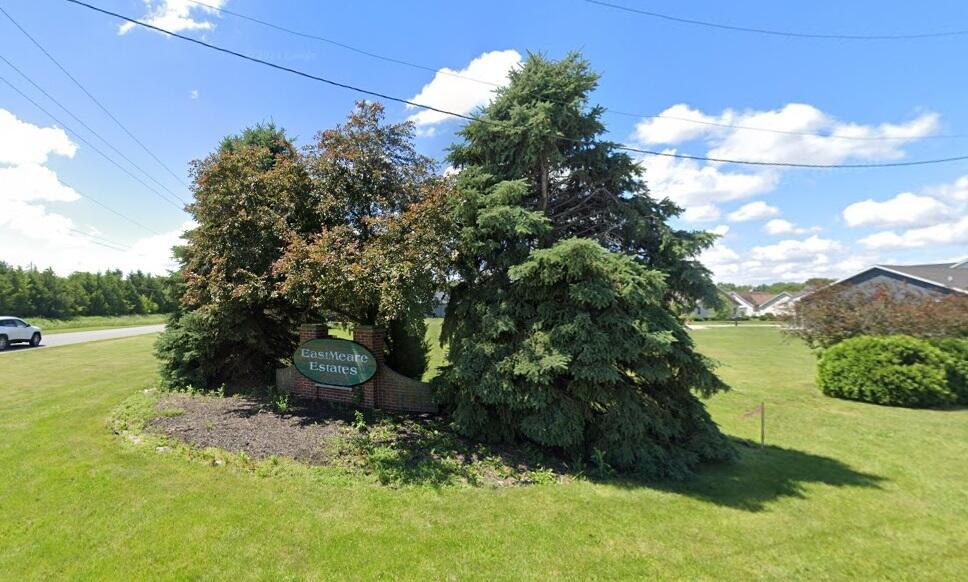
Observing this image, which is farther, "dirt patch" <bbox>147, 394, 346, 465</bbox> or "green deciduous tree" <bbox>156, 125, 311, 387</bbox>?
"green deciduous tree" <bbox>156, 125, 311, 387</bbox>

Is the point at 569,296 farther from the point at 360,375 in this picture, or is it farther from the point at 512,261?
the point at 360,375

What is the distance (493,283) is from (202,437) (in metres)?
5.17

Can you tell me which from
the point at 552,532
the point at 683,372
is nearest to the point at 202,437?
the point at 552,532

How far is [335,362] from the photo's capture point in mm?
8492

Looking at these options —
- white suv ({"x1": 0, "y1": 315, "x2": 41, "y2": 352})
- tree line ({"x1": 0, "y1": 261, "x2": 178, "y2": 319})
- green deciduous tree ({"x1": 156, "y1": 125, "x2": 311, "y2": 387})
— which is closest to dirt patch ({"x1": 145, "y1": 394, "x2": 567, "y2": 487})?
green deciduous tree ({"x1": 156, "y1": 125, "x2": 311, "y2": 387})

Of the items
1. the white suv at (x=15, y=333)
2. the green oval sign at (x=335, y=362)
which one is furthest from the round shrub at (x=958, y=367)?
the white suv at (x=15, y=333)

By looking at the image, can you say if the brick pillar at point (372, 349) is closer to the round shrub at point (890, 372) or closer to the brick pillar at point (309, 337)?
the brick pillar at point (309, 337)

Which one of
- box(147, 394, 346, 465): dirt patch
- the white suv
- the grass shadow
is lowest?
the grass shadow

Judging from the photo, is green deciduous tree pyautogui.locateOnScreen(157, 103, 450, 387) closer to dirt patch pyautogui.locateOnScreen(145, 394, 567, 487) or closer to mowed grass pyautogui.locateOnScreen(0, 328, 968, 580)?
dirt patch pyautogui.locateOnScreen(145, 394, 567, 487)

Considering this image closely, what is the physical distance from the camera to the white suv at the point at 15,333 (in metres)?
18.7

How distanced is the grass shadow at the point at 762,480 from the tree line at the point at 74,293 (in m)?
36.0

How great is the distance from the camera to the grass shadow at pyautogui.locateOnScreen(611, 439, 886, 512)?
5656 mm

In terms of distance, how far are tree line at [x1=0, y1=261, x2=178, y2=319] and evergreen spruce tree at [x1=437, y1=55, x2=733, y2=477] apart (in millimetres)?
33057

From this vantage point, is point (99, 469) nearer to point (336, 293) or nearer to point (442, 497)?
point (336, 293)
